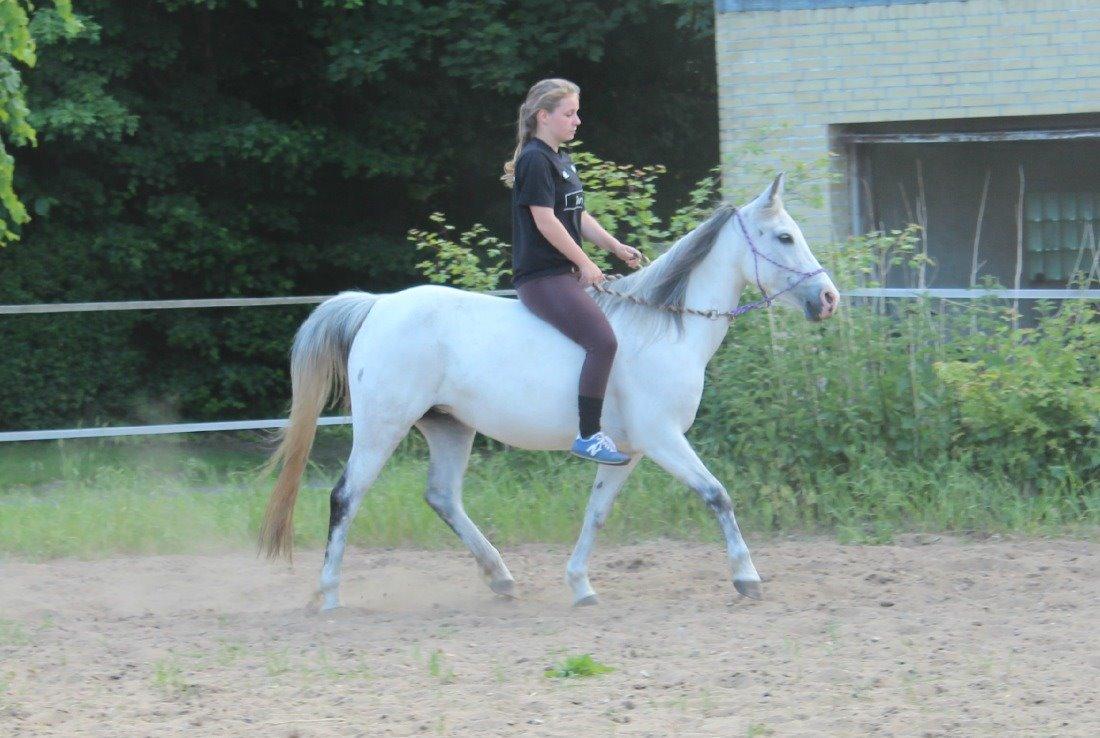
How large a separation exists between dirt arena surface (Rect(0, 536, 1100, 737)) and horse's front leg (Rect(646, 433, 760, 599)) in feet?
0.38

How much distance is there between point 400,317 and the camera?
6.74m

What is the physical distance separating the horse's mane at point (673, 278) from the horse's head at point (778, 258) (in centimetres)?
12

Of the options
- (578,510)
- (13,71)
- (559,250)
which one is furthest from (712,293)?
(13,71)

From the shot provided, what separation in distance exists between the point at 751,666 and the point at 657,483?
10.8 feet

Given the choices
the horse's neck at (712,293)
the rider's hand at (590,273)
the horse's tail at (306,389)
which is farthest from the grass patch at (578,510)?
the rider's hand at (590,273)

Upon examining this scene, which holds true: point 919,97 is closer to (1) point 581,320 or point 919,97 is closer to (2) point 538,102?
(2) point 538,102

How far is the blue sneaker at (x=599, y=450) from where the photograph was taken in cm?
632

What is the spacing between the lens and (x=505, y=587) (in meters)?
6.91

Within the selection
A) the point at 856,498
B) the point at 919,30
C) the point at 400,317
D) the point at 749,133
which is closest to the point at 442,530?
the point at 400,317

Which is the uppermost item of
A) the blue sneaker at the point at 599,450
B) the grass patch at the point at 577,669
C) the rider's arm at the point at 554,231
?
the rider's arm at the point at 554,231

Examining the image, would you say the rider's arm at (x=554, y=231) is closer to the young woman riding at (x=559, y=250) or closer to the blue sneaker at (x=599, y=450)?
the young woman riding at (x=559, y=250)

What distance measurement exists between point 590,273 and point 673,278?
468 mm

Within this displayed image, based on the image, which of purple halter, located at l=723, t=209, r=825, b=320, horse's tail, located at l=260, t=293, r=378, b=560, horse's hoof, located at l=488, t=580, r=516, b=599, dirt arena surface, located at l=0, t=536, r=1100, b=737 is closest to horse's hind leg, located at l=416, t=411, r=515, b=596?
horse's hoof, located at l=488, t=580, r=516, b=599

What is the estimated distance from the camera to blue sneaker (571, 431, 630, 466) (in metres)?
6.32
